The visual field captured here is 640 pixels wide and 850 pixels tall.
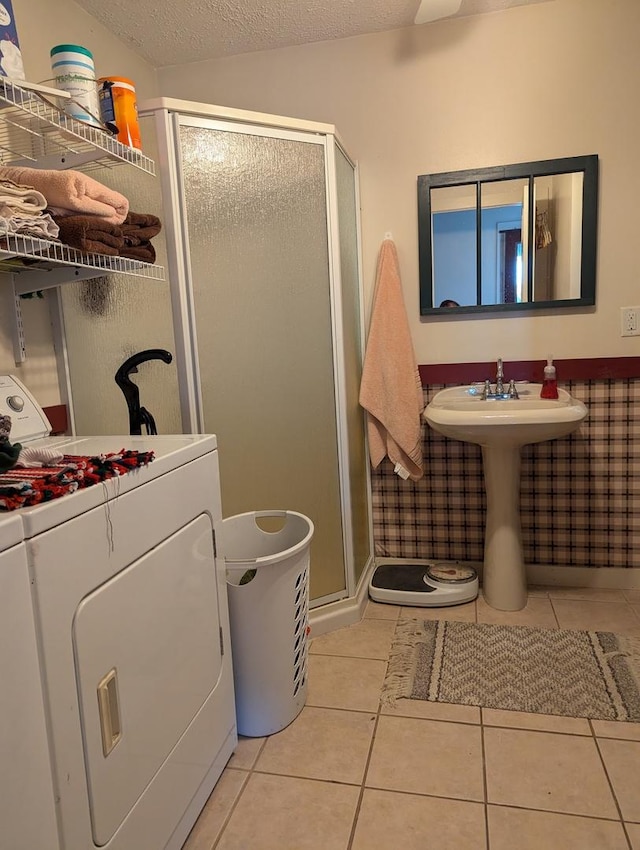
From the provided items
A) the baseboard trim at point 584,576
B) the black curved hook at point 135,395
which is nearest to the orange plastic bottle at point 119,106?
the black curved hook at point 135,395

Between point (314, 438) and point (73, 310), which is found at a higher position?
point (73, 310)

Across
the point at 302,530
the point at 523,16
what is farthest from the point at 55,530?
the point at 523,16

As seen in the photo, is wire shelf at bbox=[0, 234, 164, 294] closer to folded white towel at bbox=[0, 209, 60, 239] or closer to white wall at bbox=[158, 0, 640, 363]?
folded white towel at bbox=[0, 209, 60, 239]

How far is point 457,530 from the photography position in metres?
2.48

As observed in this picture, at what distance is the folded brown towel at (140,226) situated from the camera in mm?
1522

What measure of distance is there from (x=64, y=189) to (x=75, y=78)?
289 millimetres

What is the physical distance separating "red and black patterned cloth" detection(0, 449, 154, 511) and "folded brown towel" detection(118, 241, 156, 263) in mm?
638

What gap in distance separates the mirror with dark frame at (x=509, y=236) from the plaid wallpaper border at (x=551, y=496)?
1.24 ft

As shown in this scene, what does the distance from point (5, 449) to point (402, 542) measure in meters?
1.87

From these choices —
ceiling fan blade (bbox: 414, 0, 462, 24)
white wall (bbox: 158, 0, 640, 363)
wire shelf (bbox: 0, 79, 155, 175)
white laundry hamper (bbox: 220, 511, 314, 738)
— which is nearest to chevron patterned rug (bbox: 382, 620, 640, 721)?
white laundry hamper (bbox: 220, 511, 314, 738)

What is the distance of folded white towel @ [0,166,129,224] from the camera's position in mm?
1281

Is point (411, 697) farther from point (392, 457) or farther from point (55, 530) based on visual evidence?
point (55, 530)

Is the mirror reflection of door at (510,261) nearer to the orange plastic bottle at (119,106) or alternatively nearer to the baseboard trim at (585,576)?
the baseboard trim at (585,576)

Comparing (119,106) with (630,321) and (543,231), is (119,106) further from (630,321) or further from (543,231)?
(630,321)
